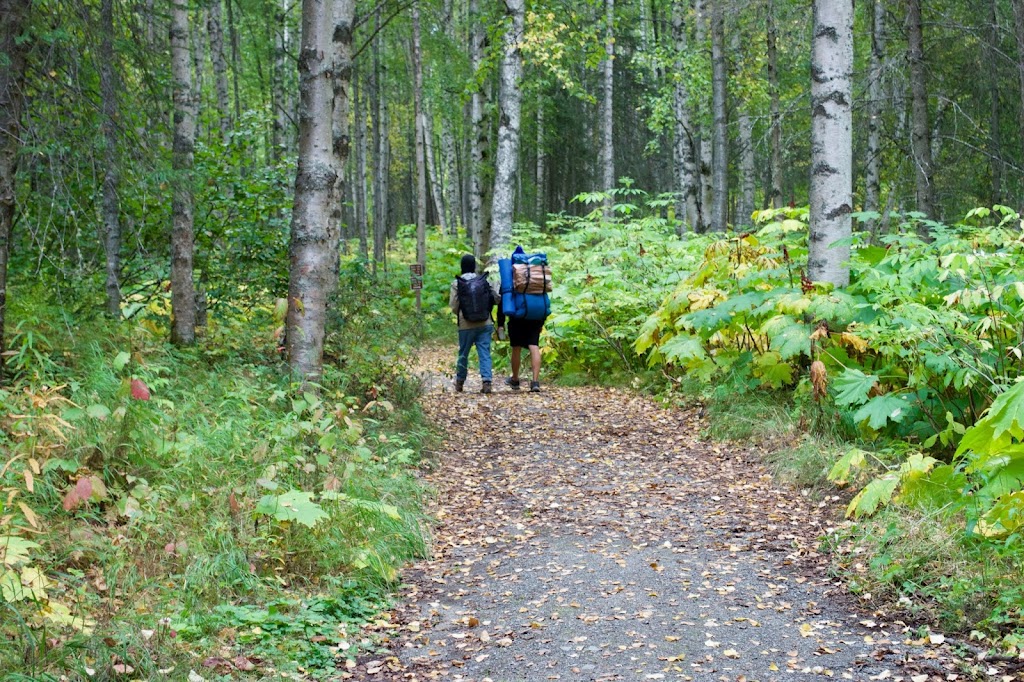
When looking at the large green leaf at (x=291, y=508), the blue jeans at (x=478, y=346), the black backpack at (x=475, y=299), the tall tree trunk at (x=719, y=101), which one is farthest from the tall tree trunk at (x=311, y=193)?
the tall tree trunk at (x=719, y=101)

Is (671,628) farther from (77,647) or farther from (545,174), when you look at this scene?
(545,174)

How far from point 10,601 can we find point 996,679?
4.12 meters

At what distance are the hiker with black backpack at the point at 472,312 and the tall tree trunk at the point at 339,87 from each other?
1.63 m

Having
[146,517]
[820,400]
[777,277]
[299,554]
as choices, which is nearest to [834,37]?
[777,277]

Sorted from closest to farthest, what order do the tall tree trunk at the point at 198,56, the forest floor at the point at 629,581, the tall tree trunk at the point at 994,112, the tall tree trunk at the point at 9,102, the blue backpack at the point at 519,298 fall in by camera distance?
the forest floor at the point at 629,581 < the tall tree trunk at the point at 9,102 < the blue backpack at the point at 519,298 < the tall tree trunk at the point at 198,56 < the tall tree trunk at the point at 994,112

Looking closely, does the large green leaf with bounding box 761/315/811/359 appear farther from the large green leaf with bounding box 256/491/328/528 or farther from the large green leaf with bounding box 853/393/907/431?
the large green leaf with bounding box 256/491/328/528

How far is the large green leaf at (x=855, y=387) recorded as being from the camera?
235 inches

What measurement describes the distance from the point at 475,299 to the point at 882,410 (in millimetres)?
5914

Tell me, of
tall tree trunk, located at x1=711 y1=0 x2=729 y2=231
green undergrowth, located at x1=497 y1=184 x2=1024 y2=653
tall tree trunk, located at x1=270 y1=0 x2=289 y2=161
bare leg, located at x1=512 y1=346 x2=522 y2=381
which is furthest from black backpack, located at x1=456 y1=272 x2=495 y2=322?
tall tree trunk, located at x1=711 y1=0 x2=729 y2=231

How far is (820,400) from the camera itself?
7.08 m

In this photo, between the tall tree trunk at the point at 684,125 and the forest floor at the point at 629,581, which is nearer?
the forest floor at the point at 629,581

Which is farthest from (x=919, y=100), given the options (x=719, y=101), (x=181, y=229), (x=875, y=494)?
(x=181, y=229)

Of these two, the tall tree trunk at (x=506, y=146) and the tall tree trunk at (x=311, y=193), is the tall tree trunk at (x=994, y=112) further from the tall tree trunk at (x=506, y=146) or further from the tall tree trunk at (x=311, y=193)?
the tall tree trunk at (x=311, y=193)

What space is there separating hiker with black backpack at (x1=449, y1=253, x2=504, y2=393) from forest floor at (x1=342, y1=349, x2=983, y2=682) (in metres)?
2.67
